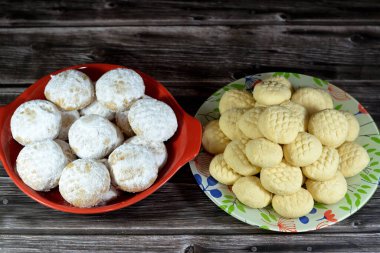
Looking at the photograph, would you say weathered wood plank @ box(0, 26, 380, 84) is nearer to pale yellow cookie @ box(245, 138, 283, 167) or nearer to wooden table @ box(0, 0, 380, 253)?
wooden table @ box(0, 0, 380, 253)

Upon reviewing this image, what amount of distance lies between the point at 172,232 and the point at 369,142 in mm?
442

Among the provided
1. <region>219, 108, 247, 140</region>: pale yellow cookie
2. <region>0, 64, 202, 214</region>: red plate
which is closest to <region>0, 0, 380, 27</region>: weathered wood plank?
<region>0, 64, 202, 214</region>: red plate

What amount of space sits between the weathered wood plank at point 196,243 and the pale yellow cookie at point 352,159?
127 millimetres

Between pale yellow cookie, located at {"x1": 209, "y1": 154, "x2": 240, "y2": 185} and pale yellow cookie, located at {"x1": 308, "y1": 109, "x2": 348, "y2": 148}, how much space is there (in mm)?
167

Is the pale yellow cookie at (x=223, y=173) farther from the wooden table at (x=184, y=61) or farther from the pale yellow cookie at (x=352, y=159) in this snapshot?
the pale yellow cookie at (x=352, y=159)

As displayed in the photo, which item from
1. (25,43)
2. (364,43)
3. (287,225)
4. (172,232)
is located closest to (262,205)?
(287,225)

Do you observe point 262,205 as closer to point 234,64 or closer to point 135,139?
point 135,139

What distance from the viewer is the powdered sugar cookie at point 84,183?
2.57 feet

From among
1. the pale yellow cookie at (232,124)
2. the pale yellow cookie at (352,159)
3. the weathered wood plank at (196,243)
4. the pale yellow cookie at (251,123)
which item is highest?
the pale yellow cookie at (251,123)

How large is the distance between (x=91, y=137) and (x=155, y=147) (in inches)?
4.7

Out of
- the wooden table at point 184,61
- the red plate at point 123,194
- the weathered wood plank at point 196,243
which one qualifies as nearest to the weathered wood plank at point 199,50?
the wooden table at point 184,61

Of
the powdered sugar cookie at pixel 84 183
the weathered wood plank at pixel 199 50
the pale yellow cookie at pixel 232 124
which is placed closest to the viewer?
the powdered sugar cookie at pixel 84 183

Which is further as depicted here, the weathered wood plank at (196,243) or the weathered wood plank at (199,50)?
the weathered wood plank at (199,50)

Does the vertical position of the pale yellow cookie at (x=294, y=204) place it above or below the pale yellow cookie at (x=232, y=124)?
below
